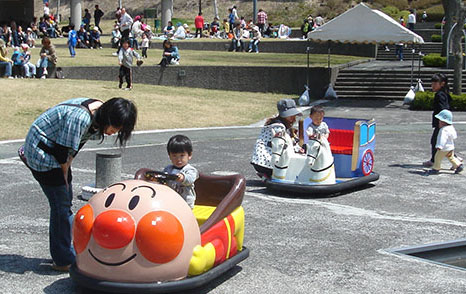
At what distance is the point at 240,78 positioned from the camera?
28.5 meters

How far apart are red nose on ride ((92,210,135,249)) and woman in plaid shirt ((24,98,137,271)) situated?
0.72 m

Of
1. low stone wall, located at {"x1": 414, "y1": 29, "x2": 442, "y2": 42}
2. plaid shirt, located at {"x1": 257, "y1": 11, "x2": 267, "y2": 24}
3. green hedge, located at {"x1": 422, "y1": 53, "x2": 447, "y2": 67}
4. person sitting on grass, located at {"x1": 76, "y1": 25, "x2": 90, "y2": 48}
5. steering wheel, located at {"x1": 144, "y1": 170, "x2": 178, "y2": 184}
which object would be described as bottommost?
steering wheel, located at {"x1": 144, "y1": 170, "x2": 178, "y2": 184}

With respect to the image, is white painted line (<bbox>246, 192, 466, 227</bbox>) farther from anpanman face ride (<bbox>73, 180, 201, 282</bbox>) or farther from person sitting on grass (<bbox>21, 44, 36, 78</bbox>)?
person sitting on grass (<bbox>21, 44, 36, 78</bbox>)

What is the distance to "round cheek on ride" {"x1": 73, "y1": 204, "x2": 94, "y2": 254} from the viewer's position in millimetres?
6395

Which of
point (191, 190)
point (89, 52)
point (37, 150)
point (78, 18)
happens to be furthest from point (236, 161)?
point (78, 18)

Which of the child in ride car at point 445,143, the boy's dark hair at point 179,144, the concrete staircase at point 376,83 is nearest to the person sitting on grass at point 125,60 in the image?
the concrete staircase at point 376,83

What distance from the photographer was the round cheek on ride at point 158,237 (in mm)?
6238

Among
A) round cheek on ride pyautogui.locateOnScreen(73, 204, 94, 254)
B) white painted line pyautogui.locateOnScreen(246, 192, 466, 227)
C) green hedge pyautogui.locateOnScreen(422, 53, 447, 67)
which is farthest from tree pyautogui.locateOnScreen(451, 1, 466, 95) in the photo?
round cheek on ride pyautogui.locateOnScreen(73, 204, 94, 254)

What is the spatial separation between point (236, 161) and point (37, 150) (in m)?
7.72

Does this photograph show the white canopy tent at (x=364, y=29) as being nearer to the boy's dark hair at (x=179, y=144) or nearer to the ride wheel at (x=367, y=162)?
the ride wheel at (x=367, y=162)

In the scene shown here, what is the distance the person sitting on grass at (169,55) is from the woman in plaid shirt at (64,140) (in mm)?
21635

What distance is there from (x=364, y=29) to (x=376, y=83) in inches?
130

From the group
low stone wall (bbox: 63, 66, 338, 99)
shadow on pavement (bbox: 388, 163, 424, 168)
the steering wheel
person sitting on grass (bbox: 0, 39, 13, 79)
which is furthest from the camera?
low stone wall (bbox: 63, 66, 338, 99)

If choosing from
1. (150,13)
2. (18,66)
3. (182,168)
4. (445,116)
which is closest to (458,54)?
(445,116)
